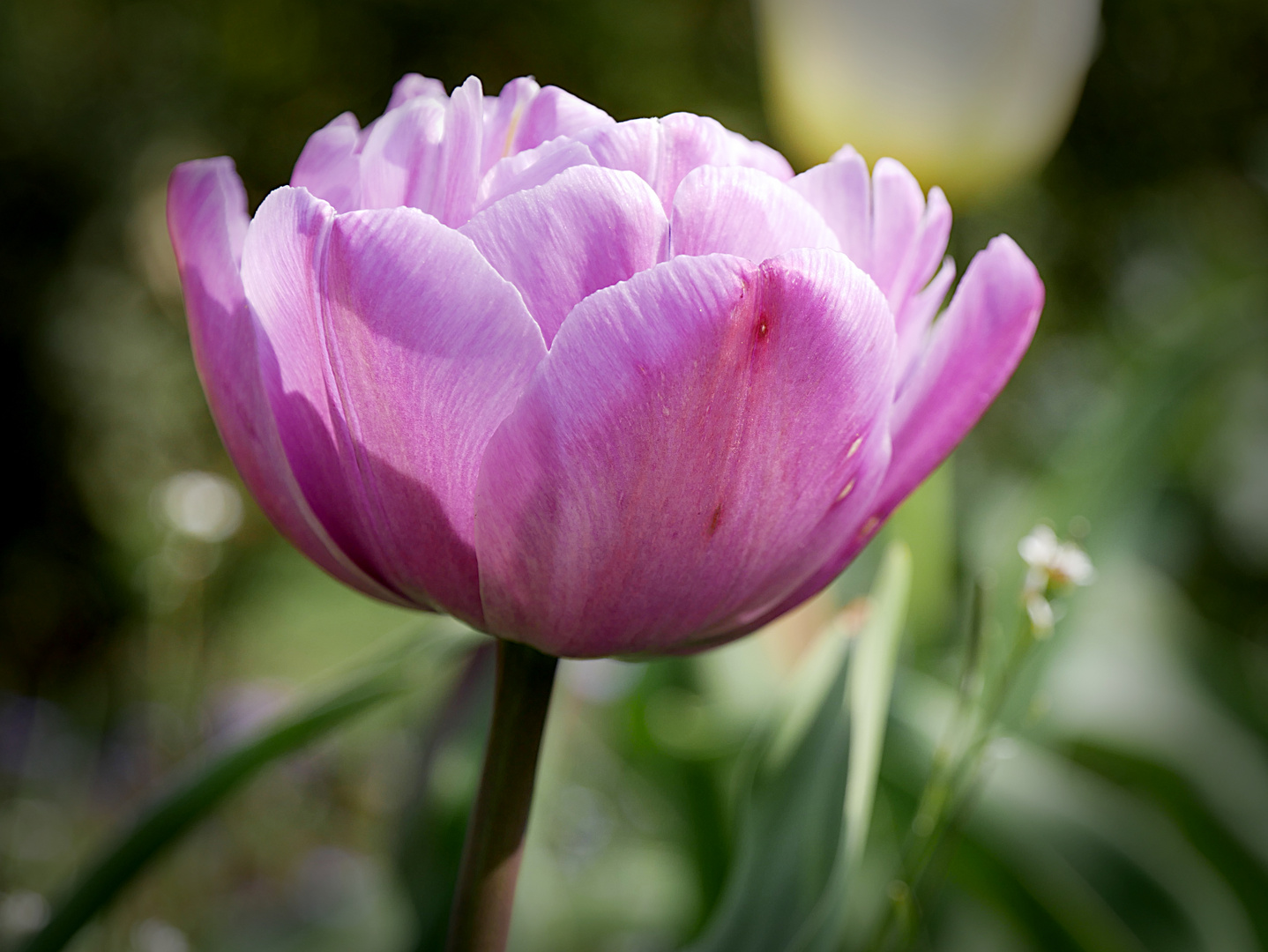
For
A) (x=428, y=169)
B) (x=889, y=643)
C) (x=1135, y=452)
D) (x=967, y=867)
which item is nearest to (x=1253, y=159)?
(x=1135, y=452)

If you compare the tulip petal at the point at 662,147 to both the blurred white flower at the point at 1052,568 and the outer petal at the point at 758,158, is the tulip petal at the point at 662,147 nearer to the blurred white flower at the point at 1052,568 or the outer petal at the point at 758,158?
the outer petal at the point at 758,158

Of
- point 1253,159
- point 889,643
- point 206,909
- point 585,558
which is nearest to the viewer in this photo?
point 585,558

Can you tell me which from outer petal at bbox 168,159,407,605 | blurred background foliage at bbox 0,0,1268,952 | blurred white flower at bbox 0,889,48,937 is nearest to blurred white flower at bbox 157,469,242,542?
blurred background foliage at bbox 0,0,1268,952

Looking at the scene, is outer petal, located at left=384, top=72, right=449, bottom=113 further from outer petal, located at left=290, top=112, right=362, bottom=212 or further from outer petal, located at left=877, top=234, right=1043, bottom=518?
outer petal, located at left=877, top=234, right=1043, bottom=518

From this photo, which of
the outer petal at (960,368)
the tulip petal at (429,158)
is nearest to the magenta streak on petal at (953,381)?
the outer petal at (960,368)

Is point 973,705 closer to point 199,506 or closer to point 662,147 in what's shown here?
point 662,147

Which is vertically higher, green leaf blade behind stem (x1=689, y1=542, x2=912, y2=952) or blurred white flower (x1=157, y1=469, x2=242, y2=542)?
green leaf blade behind stem (x1=689, y1=542, x2=912, y2=952)

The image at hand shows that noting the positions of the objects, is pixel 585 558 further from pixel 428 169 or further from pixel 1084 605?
pixel 1084 605
